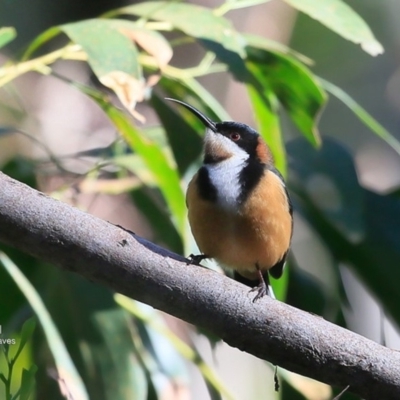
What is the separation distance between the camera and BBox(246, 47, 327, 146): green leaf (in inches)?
116

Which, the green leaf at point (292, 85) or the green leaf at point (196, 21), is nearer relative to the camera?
the green leaf at point (196, 21)

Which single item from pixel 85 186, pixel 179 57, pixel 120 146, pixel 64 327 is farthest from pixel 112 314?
pixel 179 57

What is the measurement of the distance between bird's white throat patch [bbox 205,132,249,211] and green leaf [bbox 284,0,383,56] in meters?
0.57

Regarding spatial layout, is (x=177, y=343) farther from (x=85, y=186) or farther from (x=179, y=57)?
(x=179, y=57)

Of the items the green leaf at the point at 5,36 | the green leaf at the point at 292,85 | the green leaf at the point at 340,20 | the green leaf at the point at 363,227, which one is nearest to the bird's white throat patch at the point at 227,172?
the green leaf at the point at 292,85

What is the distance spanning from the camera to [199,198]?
2.81 m

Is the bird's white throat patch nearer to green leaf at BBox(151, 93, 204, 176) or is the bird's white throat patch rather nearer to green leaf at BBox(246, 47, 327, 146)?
green leaf at BBox(151, 93, 204, 176)

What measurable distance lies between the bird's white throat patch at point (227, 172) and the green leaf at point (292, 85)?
247mm

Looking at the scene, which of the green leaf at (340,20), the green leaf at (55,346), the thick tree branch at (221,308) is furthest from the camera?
the green leaf at (340,20)

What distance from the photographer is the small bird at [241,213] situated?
2.76 m

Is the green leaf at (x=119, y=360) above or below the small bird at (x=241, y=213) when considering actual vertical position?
below

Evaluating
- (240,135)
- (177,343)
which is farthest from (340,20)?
(177,343)

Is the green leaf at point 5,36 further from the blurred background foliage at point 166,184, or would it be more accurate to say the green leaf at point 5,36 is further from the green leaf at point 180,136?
the green leaf at point 180,136

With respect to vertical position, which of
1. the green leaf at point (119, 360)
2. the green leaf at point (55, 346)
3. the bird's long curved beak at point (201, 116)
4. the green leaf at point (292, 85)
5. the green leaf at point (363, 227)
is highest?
the green leaf at point (292, 85)
